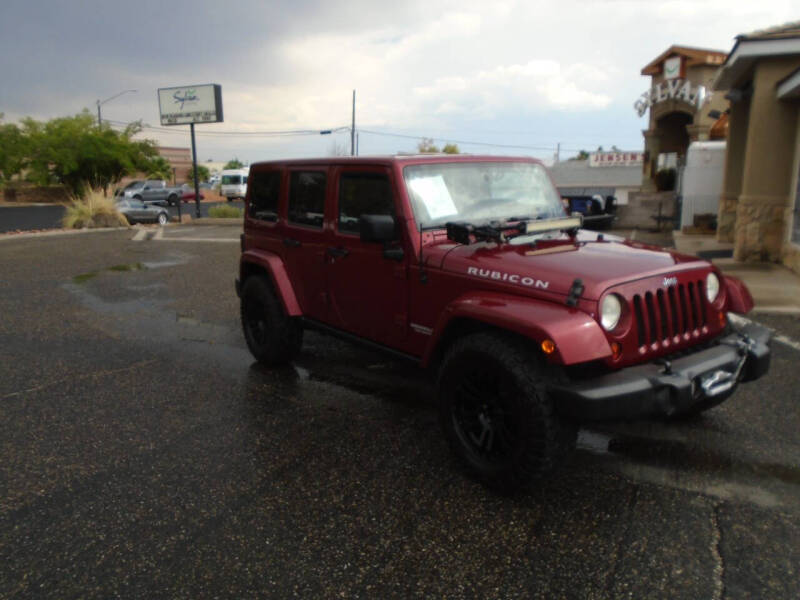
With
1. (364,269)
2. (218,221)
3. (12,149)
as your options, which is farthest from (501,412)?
(12,149)

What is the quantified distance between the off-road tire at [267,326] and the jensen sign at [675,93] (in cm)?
2333

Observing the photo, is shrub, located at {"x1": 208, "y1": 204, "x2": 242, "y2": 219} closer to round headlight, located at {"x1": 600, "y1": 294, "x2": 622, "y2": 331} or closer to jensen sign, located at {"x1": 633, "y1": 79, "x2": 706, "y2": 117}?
jensen sign, located at {"x1": 633, "y1": 79, "x2": 706, "y2": 117}

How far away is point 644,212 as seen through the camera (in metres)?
18.8

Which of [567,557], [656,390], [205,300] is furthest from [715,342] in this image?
[205,300]

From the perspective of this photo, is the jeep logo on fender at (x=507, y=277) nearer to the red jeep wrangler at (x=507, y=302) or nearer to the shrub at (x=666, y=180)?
the red jeep wrangler at (x=507, y=302)

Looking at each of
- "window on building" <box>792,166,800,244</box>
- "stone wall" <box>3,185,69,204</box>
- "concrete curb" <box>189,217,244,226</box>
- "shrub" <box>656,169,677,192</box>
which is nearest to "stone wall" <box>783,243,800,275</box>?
"window on building" <box>792,166,800,244</box>

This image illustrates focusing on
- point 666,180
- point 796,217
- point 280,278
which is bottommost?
point 280,278

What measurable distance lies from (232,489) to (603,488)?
2.08 metres

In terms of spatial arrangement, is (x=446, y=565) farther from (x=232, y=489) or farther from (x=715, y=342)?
(x=715, y=342)

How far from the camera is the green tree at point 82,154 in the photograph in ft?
136

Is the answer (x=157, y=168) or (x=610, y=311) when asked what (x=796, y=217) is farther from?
(x=157, y=168)

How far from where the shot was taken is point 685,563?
272 cm

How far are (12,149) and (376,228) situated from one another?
50.6m

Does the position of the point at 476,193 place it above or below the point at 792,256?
above
